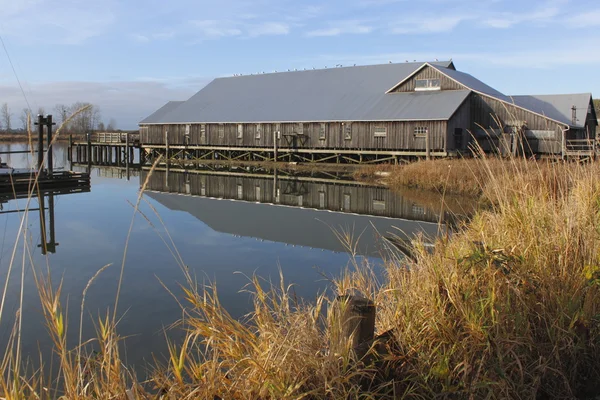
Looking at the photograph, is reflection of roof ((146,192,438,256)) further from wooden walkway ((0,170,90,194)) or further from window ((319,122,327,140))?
window ((319,122,327,140))

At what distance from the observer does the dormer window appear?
33688mm

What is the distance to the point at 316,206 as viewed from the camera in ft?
63.1

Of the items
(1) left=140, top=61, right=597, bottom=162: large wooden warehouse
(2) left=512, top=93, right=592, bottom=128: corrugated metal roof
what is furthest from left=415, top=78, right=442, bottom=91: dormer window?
(2) left=512, top=93, right=592, bottom=128: corrugated metal roof

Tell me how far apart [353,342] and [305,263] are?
6.65 metres

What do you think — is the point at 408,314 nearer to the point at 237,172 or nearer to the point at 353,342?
the point at 353,342

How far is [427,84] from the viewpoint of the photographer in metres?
34.0

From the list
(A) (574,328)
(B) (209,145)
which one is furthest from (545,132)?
(A) (574,328)

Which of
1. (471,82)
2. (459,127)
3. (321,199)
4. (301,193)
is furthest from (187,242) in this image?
(471,82)

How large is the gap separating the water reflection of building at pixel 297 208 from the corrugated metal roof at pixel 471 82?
11.6 meters

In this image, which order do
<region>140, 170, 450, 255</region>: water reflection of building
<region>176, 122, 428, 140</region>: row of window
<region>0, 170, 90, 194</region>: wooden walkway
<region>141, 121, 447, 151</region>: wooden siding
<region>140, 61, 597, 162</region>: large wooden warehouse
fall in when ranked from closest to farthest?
<region>140, 170, 450, 255</region>: water reflection of building
<region>0, 170, 90, 194</region>: wooden walkway
<region>140, 61, 597, 162</region>: large wooden warehouse
<region>176, 122, 428, 140</region>: row of window
<region>141, 121, 447, 151</region>: wooden siding

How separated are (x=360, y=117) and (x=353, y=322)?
30.5 metres

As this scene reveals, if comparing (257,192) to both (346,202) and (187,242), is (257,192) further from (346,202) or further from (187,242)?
(187,242)

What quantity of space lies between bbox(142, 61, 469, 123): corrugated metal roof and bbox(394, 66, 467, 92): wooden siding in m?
0.64

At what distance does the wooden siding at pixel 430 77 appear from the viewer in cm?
3319
